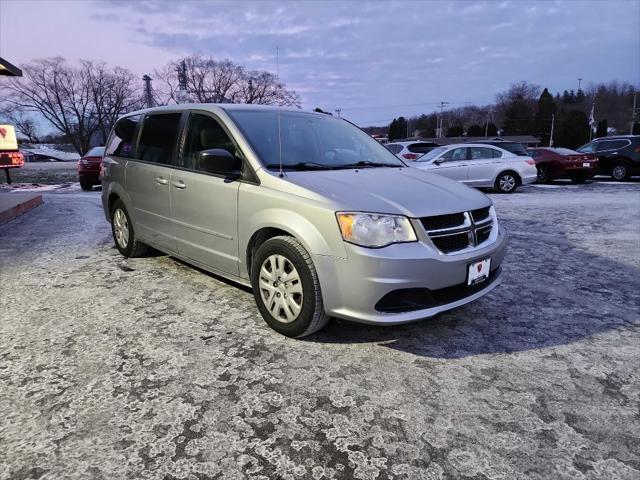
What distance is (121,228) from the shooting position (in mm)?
5414

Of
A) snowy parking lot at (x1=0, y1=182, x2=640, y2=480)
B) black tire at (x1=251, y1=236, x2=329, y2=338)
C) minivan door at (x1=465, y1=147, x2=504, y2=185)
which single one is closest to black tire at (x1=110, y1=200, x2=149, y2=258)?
snowy parking lot at (x1=0, y1=182, x2=640, y2=480)

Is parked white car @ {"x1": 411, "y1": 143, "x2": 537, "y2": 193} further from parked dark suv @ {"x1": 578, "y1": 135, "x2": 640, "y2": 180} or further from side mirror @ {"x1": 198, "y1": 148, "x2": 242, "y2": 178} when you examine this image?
side mirror @ {"x1": 198, "y1": 148, "x2": 242, "y2": 178}

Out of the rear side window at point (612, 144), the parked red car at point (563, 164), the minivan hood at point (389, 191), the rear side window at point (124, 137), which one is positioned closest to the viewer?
the minivan hood at point (389, 191)

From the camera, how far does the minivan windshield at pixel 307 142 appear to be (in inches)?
143

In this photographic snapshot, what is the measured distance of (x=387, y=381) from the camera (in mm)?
2717

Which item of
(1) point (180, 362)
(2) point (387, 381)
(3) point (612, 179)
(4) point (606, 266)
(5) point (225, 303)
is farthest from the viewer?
(3) point (612, 179)

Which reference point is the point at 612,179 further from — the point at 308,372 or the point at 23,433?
the point at 23,433

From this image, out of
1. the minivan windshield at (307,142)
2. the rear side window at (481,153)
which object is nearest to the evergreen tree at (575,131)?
the rear side window at (481,153)

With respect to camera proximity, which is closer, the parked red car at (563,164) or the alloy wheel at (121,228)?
the alloy wheel at (121,228)

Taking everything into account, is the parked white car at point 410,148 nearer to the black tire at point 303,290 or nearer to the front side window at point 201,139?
the front side window at point 201,139

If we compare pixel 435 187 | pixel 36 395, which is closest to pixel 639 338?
pixel 435 187

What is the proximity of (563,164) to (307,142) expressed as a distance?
46.8 feet

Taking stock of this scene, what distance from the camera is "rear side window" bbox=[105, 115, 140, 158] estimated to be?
5.11 meters

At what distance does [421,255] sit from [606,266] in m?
3.53
